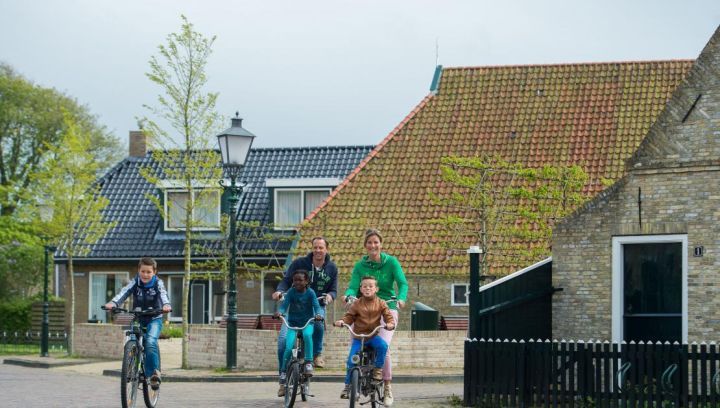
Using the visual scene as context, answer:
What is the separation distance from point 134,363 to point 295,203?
90.9 ft

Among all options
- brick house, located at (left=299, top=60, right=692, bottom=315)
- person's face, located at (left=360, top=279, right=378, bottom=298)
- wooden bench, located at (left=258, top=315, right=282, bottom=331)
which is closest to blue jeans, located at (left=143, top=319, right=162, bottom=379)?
person's face, located at (left=360, top=279, right=378, bottom=298)

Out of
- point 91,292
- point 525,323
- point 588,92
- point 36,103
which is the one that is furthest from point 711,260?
point 36,103

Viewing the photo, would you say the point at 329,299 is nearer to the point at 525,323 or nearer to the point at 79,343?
the point at 525,323

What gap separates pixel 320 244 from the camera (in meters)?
16.7

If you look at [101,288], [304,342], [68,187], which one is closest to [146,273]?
[304,342]

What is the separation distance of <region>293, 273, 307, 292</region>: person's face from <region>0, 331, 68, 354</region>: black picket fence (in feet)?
73.1

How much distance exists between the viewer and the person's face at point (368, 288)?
14922 millimetres

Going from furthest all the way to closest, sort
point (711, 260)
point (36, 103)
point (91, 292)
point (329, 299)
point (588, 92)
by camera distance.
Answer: point (36, 103) → point (91, 292) → point (588, 92) → point (711, 260) → point (329, 299)

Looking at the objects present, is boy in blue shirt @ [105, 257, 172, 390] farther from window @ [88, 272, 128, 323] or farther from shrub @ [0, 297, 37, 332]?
shrub @ [0, 297, 37, 332]

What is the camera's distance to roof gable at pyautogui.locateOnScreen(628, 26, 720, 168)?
18062 mm

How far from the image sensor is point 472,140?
111ft

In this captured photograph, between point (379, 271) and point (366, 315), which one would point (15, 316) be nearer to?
point (379, 271)

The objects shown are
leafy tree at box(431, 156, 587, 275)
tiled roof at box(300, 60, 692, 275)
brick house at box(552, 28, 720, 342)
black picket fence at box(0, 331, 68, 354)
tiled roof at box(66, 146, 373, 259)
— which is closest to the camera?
brick house at box(552, 28, 720, 342)

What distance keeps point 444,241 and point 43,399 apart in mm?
14548
